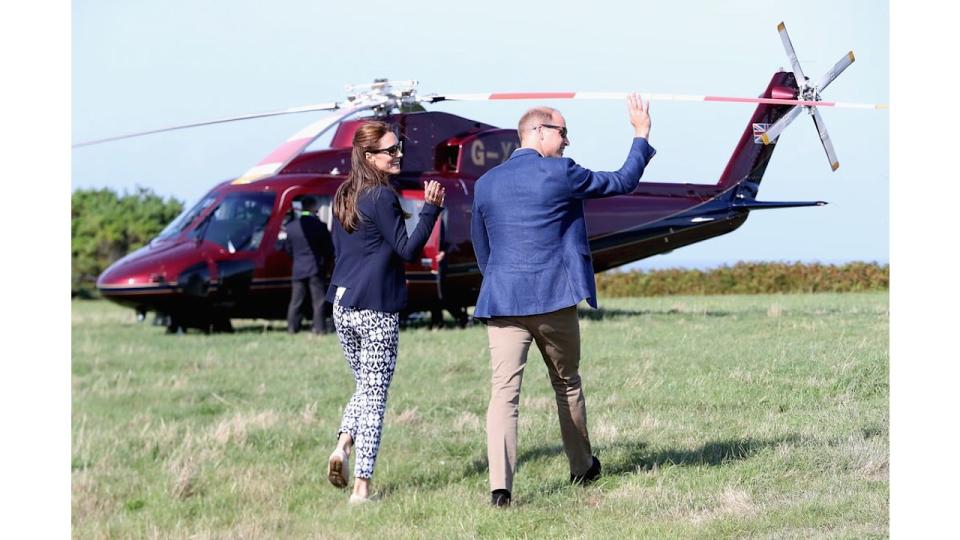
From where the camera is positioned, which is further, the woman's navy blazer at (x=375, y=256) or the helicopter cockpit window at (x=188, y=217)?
the helicopter cockpit window at (x=188, y=217)

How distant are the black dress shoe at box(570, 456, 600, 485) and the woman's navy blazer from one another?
115 centimetres

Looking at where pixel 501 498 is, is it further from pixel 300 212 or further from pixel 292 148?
pixel 300 212

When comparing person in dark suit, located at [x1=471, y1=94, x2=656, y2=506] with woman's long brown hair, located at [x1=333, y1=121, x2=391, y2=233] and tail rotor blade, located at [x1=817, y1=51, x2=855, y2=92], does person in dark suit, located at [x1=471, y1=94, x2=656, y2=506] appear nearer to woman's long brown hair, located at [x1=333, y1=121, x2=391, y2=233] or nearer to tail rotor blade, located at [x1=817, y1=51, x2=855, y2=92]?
woman's long brown hair, located at [x1=333, y1=121, x2=391, y2=233]

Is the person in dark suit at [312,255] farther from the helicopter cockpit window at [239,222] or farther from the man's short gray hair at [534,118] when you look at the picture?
the man's short gray hair at [534,118]

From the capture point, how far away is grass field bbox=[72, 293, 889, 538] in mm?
4566

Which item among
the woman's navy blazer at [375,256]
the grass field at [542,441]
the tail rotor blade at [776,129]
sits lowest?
the grass field at [542,441]

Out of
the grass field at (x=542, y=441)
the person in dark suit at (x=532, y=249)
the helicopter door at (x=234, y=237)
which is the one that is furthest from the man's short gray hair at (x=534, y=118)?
the helicopter door at (x=234, y=237)

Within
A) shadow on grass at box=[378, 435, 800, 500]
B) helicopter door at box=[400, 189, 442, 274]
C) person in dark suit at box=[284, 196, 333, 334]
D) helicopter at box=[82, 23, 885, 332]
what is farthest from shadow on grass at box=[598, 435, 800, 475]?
person in dark suit at box=[284, 196, 333, 334]

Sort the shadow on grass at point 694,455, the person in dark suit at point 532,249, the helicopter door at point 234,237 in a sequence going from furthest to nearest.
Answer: the helicopter door at point 234,237, the shadow on grass at point 694,455, the person in dark suit at point 532,249

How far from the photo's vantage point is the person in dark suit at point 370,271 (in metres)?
4.92

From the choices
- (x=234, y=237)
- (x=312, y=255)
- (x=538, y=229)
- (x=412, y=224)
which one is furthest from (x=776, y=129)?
(x=234, y=237)

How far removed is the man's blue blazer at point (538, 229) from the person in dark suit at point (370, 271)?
46 centimetres
